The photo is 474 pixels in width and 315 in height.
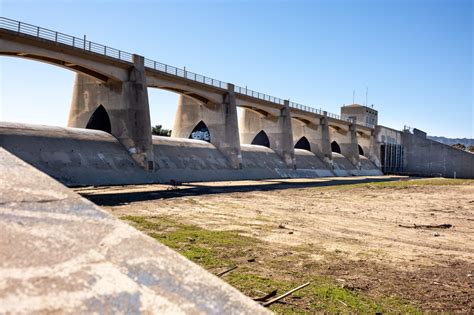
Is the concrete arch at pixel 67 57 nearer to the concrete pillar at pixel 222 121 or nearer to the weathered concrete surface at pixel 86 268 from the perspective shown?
the concrete pillar at pixel 222 121

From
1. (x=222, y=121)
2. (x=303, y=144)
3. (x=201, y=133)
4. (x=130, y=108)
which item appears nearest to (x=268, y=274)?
(x=130, y=108)

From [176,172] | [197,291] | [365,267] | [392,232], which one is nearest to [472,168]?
[176,172]

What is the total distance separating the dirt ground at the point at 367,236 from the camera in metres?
7.21

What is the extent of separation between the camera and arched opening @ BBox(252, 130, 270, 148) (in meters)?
58.7

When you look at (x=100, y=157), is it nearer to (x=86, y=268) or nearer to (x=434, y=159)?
(x=86, y=268)

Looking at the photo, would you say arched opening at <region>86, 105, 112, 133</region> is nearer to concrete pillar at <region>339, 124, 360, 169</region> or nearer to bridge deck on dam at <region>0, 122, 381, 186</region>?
bridge deck on dam at <region>0, 122, 381, 186</region>

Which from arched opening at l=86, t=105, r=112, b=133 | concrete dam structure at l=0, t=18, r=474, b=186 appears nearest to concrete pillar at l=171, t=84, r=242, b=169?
concrete dam structure at l=0, t=18, r=474, b=186

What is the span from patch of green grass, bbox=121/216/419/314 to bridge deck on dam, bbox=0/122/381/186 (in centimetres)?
1852

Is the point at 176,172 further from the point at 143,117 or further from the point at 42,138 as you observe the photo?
the point at 42,138

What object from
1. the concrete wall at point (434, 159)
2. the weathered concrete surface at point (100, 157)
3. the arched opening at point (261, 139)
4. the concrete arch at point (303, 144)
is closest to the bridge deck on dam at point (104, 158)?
the weathered concrete surface at point (100, 157)

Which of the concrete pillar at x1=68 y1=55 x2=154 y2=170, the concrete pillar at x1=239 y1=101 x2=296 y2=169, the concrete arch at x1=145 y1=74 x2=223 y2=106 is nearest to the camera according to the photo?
the concrete pillar at x1=68 y1=55 x2=154 y2=170

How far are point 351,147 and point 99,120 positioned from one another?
49.4 m

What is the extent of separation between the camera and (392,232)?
44.1 ft

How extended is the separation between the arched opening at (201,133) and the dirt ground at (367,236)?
84.2ft
